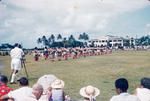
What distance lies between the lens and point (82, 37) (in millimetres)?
189125

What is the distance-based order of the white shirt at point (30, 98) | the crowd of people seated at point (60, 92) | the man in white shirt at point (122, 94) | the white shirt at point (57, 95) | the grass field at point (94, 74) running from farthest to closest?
1. the grass field at point (94, 74)
2. the white shirt at point (57, 95)
3. the white shirt at point (30, 98)
4. the crowd of people seated at point (60, 92)
5. the man in white shirt at point (122, 94)

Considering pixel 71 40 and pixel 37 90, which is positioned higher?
pixel 71 40

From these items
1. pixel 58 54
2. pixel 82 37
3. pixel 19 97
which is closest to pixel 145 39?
pixel 82 37

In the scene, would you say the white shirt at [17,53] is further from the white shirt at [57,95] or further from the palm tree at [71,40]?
the palm tree at [71,40]

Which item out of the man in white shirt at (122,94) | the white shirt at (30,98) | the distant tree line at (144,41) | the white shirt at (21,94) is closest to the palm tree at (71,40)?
the distant tree line at (144,41)

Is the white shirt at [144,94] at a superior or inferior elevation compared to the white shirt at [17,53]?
inferior

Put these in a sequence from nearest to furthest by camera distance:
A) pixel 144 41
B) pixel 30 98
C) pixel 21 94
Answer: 1. pixel 30 98
2. pixel 21 94
3. pixel 144 41

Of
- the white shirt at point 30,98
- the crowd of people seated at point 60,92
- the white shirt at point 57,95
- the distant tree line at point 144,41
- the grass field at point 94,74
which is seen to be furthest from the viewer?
the distant tree line at point 144,41

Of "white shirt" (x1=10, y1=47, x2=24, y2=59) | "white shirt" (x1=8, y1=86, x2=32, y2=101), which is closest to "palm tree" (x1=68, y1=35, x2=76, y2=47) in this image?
"white shirt" (x1=10, y1=47, x2=24, y2=59)

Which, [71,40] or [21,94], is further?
[71,40]

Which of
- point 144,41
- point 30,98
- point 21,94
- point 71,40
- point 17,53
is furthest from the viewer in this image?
point 144,41

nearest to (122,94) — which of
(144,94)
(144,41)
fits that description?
(144,94)

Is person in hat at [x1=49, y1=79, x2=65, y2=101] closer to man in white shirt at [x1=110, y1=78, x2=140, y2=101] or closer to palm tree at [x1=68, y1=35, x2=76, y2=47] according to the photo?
man in white shirt at [x1=110, y1=78, x2=140, y2=101]

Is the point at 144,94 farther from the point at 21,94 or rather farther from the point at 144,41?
the point at 144,41
